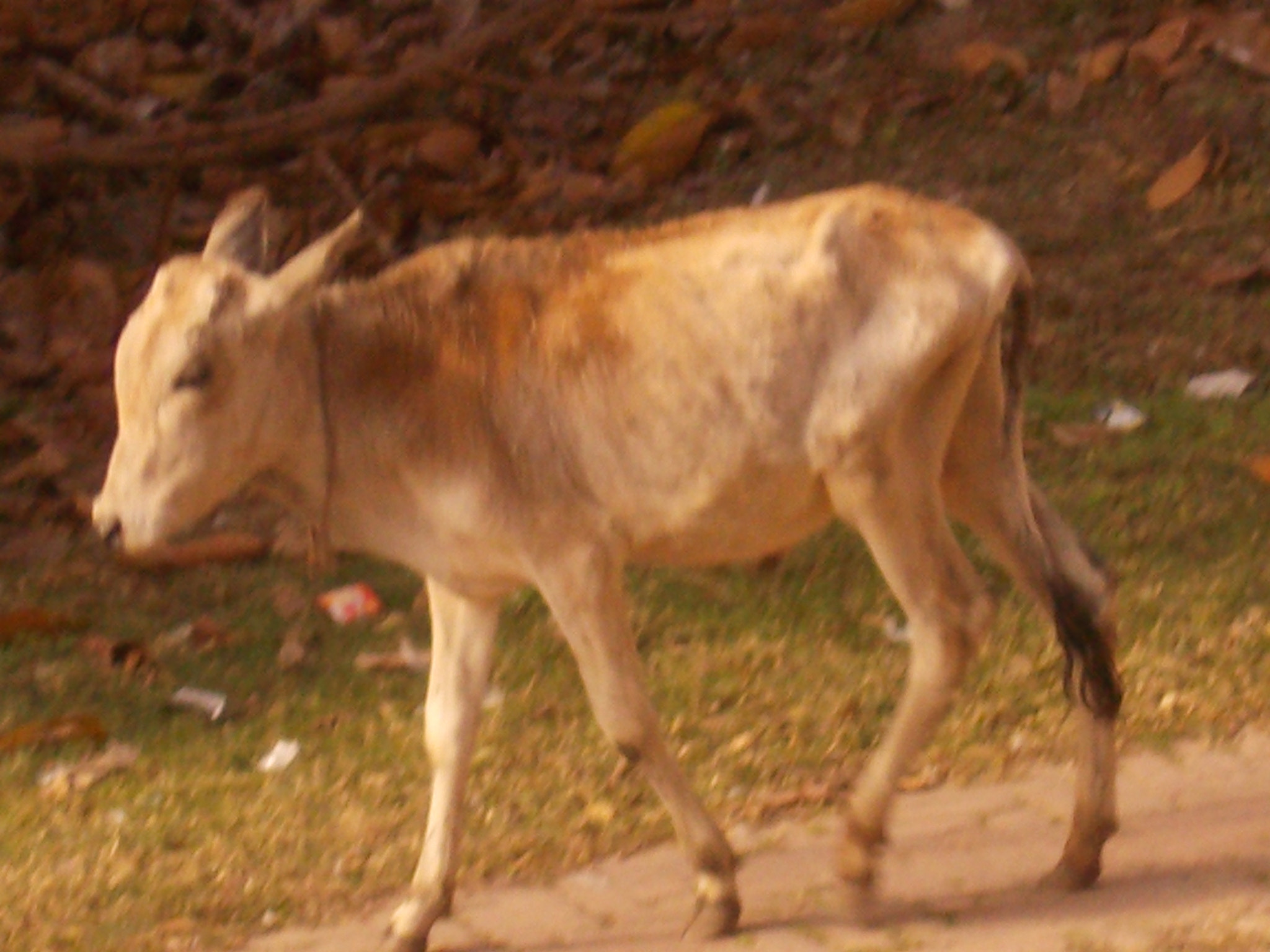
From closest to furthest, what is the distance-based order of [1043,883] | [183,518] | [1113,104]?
[183,518] → [1043,883] → [1113,104]

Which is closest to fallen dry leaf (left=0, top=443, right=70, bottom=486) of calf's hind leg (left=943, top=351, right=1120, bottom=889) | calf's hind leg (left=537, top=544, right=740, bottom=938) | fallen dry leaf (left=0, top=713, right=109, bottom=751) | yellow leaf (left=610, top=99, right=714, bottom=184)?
fallen dry leaf (left=0, top=713, right=109, bottom=751)

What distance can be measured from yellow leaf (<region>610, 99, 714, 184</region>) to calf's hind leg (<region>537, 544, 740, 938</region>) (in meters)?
5.18

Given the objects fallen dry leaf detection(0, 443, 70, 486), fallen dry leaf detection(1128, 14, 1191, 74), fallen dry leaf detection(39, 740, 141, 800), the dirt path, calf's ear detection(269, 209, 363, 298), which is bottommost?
fallen dry leaf detection(0, 443, 70, 486)

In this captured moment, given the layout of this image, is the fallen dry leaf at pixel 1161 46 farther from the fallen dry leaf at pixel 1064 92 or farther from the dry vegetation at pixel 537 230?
the fallen dry leaf at pixel 1064 92

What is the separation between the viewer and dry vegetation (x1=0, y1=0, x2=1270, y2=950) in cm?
454

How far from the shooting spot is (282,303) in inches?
137

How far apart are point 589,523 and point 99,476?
377cm

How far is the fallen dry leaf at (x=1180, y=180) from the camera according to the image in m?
7.87

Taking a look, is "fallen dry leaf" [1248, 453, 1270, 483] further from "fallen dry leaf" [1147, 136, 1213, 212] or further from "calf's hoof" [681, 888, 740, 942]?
"calf's hoof" [681, 888, 740, 942]

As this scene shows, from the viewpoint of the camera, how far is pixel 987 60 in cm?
892

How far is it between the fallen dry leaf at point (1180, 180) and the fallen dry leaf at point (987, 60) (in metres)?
1.15

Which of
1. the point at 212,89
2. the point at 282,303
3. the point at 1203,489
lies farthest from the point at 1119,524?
the point at 212,89

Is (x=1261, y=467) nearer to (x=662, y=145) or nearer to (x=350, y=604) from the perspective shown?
(x=350, y=604)

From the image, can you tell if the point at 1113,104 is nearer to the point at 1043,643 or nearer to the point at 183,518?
the point at 1043,643
